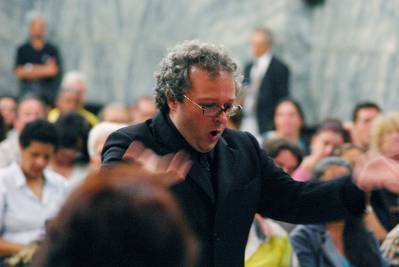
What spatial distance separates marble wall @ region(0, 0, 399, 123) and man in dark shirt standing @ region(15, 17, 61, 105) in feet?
2.61

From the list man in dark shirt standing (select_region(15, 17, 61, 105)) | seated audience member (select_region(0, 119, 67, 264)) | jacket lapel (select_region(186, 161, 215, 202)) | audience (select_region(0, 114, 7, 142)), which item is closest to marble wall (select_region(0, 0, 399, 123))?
man in dark shirt standing (select_region(15, 17, 61, 105))

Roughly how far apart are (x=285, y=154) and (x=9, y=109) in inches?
153

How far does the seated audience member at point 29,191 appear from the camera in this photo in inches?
279

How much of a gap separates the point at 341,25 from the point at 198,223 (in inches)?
370

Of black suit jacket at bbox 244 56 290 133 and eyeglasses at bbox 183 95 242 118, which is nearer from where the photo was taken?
eyeglasses at bbox 183 95 242 118

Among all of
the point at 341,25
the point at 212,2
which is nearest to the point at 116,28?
the point at 212,2

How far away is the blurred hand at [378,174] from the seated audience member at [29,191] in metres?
2.66

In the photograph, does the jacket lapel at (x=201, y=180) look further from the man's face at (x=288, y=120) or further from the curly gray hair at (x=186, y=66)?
the man's face at (x=288, y=120)

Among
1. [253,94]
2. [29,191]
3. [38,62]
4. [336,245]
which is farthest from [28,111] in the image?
[336,245]

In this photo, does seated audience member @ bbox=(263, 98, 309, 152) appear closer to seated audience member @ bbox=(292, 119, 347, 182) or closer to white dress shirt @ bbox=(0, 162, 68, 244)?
seated audience member @ bbox=(292, 119, 347, 182)

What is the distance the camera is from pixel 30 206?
7.19 m

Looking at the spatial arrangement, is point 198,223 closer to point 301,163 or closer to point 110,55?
point 301,163

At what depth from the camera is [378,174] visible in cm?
447

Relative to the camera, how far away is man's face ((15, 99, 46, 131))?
10456mm
